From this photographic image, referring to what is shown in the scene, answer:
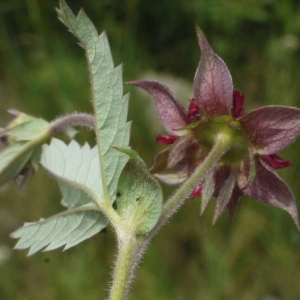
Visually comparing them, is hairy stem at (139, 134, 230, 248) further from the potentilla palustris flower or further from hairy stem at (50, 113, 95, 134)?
hairy stem at (50, 113, 95, 134)

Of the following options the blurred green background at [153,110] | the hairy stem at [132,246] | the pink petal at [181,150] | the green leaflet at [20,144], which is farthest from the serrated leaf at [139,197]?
the blurred green background at [153,110]

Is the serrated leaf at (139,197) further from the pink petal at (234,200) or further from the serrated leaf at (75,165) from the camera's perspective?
the pink petal at (234,200)

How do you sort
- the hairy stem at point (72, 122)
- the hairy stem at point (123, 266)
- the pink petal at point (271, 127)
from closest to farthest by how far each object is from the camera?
the hairy stem at point (123, 266) < the pink petal at point (271, 127) < the hairy stem at point (72, 122)

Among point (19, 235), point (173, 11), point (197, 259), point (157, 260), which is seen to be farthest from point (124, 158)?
point (173, 11)

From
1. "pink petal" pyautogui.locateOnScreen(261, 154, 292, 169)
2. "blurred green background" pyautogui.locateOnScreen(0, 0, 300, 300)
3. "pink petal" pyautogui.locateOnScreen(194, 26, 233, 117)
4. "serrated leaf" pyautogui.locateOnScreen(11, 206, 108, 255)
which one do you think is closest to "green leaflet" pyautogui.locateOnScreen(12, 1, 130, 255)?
"serrated leaf" pyautogui.locateOnScreen(11, 206, 108, 255)

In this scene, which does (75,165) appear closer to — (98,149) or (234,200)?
(98,149)

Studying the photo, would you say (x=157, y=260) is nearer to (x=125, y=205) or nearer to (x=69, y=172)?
(x=69, y=172)

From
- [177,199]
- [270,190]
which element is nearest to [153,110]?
[270,190]
